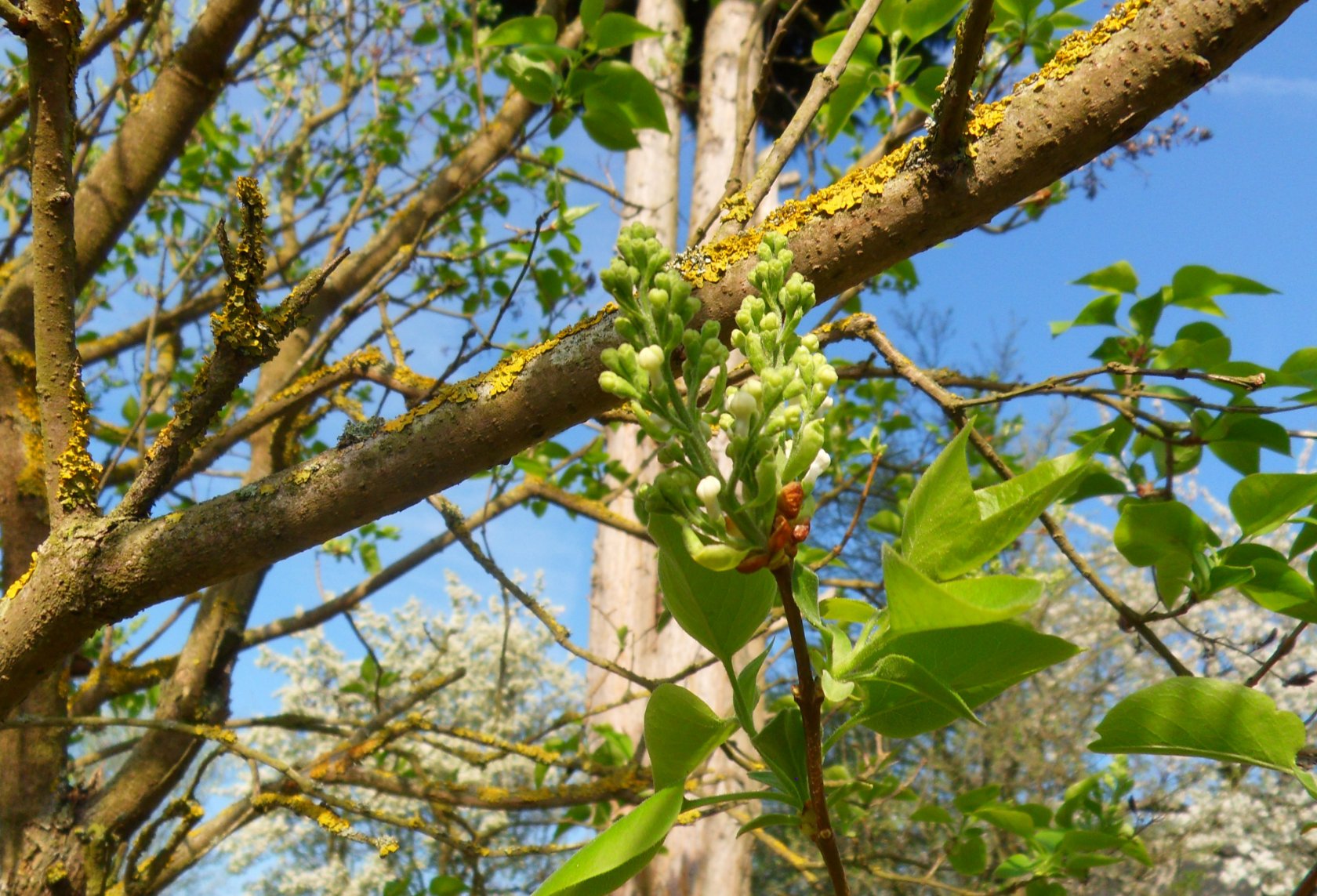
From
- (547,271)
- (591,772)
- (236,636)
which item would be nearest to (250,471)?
(236,636)

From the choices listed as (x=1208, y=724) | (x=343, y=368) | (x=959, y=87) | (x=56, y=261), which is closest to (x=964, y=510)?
(x=1208, y=724)

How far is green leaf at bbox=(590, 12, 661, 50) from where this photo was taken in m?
1.45

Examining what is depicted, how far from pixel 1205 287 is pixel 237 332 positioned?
1.35 meters

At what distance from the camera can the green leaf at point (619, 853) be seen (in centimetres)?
47

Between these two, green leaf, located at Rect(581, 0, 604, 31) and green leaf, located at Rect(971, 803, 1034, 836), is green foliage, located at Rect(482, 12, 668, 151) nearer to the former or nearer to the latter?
green leaf, located at Rect(581, 0, 604, 31)

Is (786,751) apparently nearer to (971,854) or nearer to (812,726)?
(812,726)

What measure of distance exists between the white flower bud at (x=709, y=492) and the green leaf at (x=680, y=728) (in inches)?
4.7

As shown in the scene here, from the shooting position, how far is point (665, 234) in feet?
10.8

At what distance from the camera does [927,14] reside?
1316mm

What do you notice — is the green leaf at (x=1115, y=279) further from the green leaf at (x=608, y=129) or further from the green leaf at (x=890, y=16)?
the green leaf at (x=608, y=129)

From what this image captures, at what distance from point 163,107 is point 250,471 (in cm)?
104

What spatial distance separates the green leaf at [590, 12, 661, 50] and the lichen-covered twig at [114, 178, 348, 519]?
81 cm

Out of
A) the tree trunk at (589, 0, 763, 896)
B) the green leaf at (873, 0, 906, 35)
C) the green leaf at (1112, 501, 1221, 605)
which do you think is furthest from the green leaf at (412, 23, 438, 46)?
the green leaf at (1112, 501, 1221, 605)

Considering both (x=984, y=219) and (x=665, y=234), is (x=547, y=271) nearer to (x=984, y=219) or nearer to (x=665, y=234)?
(x=665, y=234)
